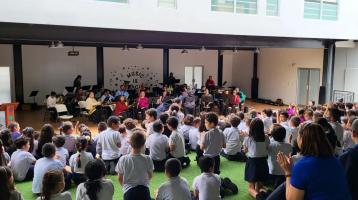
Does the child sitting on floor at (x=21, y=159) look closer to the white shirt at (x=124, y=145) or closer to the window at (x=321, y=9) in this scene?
the white shirt at (x=124, y=145)

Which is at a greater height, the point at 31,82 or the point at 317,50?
the point at 317,50

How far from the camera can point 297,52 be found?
18.8m

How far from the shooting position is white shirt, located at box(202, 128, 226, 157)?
637 cm

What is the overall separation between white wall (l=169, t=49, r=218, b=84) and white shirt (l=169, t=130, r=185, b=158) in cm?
1451

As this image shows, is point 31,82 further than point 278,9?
Yes

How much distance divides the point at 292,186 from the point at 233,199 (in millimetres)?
3361

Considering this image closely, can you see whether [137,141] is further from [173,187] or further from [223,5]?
[223,5]

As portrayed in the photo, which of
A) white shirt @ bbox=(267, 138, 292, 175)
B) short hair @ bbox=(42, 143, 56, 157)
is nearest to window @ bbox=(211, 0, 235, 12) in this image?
white shirt @ bbox=(267, 138, 292, 175)

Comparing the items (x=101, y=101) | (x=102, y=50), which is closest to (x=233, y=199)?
(x=101, y=101)

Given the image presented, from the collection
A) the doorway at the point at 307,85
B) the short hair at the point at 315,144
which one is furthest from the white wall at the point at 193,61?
the short hair at the point at 315,144

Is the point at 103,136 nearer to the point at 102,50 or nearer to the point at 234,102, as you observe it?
the point at 234,102

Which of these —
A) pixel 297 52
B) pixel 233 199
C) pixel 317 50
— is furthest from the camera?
pixel 297 52

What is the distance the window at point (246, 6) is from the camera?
1244 cm

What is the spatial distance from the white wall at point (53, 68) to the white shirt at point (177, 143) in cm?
1280
